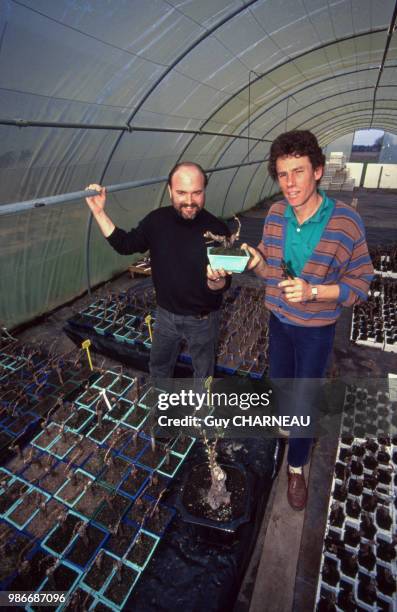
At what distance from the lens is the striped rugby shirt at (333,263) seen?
1.89m

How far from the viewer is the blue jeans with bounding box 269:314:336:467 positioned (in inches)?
82.6

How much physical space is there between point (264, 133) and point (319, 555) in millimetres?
11447

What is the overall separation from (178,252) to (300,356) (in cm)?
121

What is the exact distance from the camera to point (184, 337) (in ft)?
9.84

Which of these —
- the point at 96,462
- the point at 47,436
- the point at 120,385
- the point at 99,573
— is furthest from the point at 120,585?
the point at 120,385

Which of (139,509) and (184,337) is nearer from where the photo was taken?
(139,509)

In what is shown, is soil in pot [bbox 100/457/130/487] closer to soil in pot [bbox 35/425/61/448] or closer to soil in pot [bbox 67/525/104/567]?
soil in pot [bbox 67/525/104/567]

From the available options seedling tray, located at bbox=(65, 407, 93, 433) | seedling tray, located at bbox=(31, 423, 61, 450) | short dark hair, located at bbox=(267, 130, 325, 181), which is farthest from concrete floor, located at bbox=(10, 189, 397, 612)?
short dark hair, located at bbox=(267, 130, 325, 181)

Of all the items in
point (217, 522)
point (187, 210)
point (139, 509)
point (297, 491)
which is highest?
point (187, 210)

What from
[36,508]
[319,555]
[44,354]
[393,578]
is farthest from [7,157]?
[393,578]

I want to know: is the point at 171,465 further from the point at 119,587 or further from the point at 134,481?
the point at 119,587

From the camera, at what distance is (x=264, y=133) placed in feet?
35.9

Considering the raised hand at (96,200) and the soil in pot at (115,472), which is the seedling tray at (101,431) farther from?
the raised hand at (96,200)

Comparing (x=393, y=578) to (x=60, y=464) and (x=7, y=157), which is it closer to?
(x=60, y=464)
